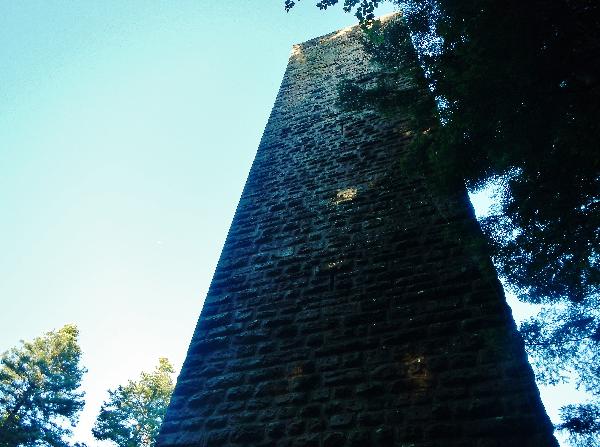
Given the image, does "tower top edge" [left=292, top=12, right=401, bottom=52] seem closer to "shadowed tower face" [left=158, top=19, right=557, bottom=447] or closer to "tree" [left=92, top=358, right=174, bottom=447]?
"shadowed tower face" [left=158, top=19, right=557, bottom=447]

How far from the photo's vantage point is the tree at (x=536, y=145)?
3.20 metres

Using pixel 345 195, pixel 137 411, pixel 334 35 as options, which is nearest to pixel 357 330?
pixel 345 195

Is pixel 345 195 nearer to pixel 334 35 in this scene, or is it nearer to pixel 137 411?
pixel 334 35

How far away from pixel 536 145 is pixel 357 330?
2316 millimetres

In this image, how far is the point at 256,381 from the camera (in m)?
3.51

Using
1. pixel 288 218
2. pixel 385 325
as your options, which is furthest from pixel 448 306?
pixel 288 218

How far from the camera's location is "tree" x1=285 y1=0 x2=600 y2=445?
3.20 meters

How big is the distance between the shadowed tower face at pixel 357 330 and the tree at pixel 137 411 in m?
18.5

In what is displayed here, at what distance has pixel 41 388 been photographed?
19.0 meters

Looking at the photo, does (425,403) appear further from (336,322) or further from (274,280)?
(274,280)

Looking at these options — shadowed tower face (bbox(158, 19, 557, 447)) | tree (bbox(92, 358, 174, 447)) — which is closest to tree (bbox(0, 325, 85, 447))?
tree (bbox(92, 358, 174, 447))

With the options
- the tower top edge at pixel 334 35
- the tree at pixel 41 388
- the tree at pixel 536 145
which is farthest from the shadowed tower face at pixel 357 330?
the tree at pixel 41 388

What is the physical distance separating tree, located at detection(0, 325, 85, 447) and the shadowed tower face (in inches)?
693

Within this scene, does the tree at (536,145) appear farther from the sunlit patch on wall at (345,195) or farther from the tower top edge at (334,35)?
the tower top edge at (334,35)
